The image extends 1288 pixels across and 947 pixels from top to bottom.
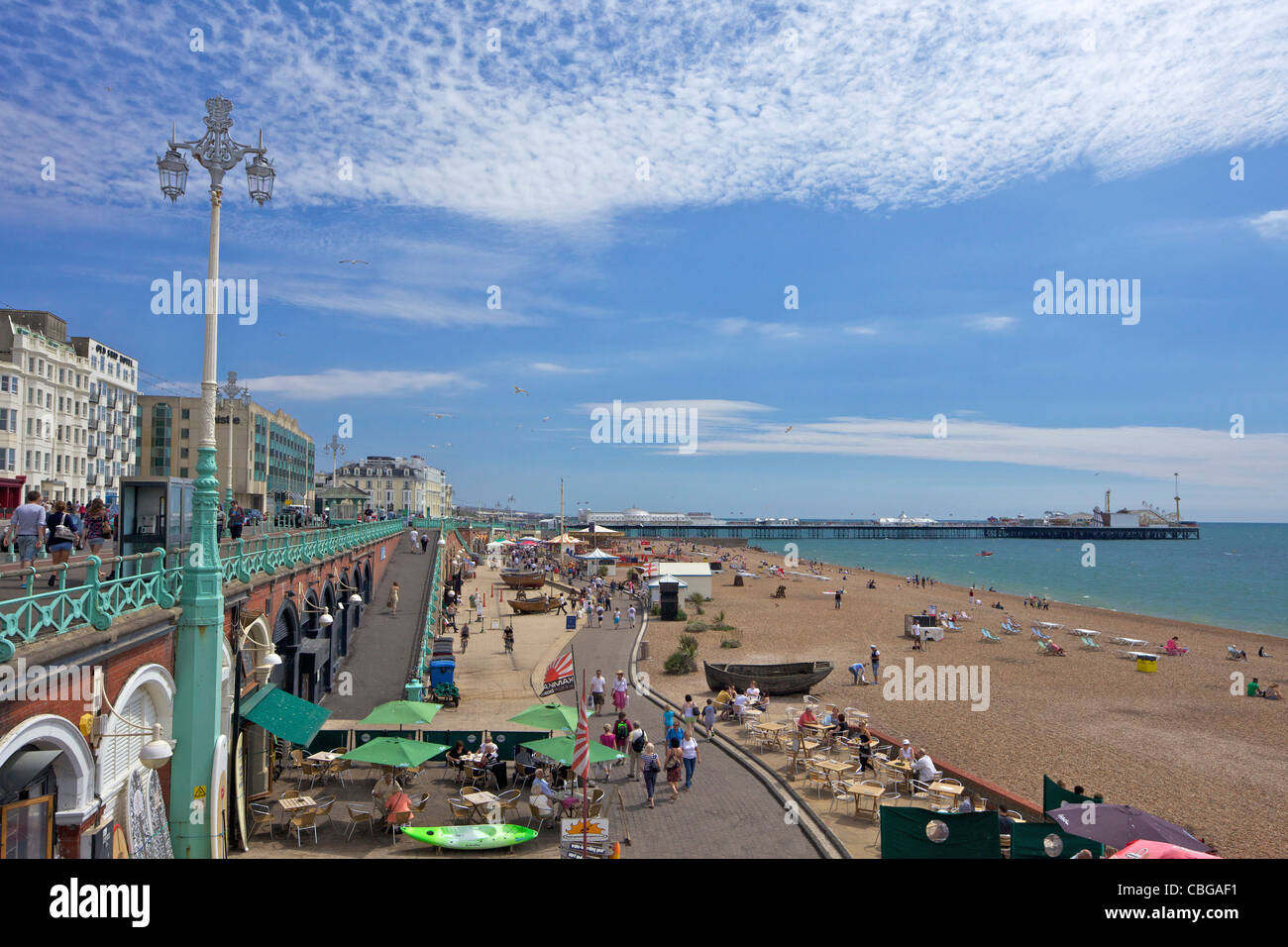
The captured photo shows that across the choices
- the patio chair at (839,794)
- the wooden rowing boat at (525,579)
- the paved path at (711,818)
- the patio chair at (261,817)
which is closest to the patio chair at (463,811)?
the paved path at (711,818)

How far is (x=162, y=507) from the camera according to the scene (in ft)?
37.1

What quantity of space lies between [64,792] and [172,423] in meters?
77.6

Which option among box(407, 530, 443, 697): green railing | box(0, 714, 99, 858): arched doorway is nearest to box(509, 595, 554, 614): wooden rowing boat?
box(407, 530, 443, 697): green railing

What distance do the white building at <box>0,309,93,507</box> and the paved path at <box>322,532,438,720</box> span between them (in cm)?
1777

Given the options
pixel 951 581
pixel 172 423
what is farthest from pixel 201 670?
pixel 951 581

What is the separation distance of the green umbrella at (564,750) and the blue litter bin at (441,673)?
31.5ft

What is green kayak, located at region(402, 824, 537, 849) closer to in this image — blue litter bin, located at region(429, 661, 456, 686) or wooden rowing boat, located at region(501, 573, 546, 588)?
blue litter bin, located at region(429, 661, 456, 686)

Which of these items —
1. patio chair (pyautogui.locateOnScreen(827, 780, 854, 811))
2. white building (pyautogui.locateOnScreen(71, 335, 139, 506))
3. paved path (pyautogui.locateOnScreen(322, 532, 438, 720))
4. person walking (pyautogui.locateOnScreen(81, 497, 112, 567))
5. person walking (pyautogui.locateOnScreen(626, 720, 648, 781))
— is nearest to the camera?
patio chair (pyautogui.locateOnScreen(827, 780, 854, 811))

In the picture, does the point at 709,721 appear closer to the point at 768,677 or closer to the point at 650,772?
the point at 650,772

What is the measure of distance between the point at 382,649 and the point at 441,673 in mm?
5054

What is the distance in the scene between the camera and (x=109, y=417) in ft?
195

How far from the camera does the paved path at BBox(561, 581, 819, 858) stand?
12.2 metres
